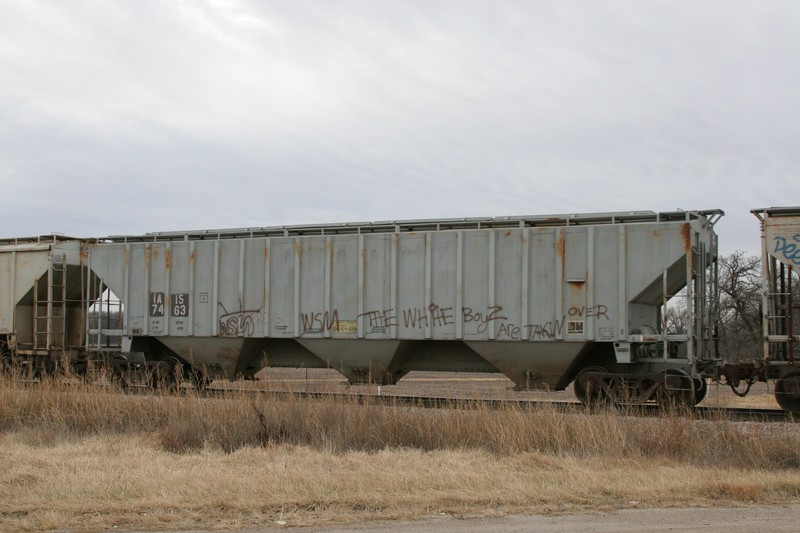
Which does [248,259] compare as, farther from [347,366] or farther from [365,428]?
[365,428]

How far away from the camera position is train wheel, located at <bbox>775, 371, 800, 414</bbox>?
13.2 meters

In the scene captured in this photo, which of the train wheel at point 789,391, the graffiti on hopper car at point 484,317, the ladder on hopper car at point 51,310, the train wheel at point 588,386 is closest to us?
the train wheel at point 789,391

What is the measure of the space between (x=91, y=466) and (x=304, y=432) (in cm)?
289

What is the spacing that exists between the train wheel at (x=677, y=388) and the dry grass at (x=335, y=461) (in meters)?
3.00

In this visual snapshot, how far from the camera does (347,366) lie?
16.4 m

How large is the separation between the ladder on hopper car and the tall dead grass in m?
6.81

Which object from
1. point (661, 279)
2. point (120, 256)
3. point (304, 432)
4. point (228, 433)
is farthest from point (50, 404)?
point (661, 279)

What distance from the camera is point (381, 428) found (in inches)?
423

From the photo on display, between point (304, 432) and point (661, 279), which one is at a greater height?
point (661, 279)

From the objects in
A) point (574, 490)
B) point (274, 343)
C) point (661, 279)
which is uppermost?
point (661, 279)

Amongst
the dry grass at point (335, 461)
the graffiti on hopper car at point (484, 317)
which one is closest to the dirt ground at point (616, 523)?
the dry grass at point (335, 461)

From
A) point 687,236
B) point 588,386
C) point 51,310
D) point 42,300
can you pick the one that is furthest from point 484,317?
point 42,300

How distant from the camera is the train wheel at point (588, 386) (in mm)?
14438

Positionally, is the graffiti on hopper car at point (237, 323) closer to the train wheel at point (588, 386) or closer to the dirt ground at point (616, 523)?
the train wheel at point (588, 386)
